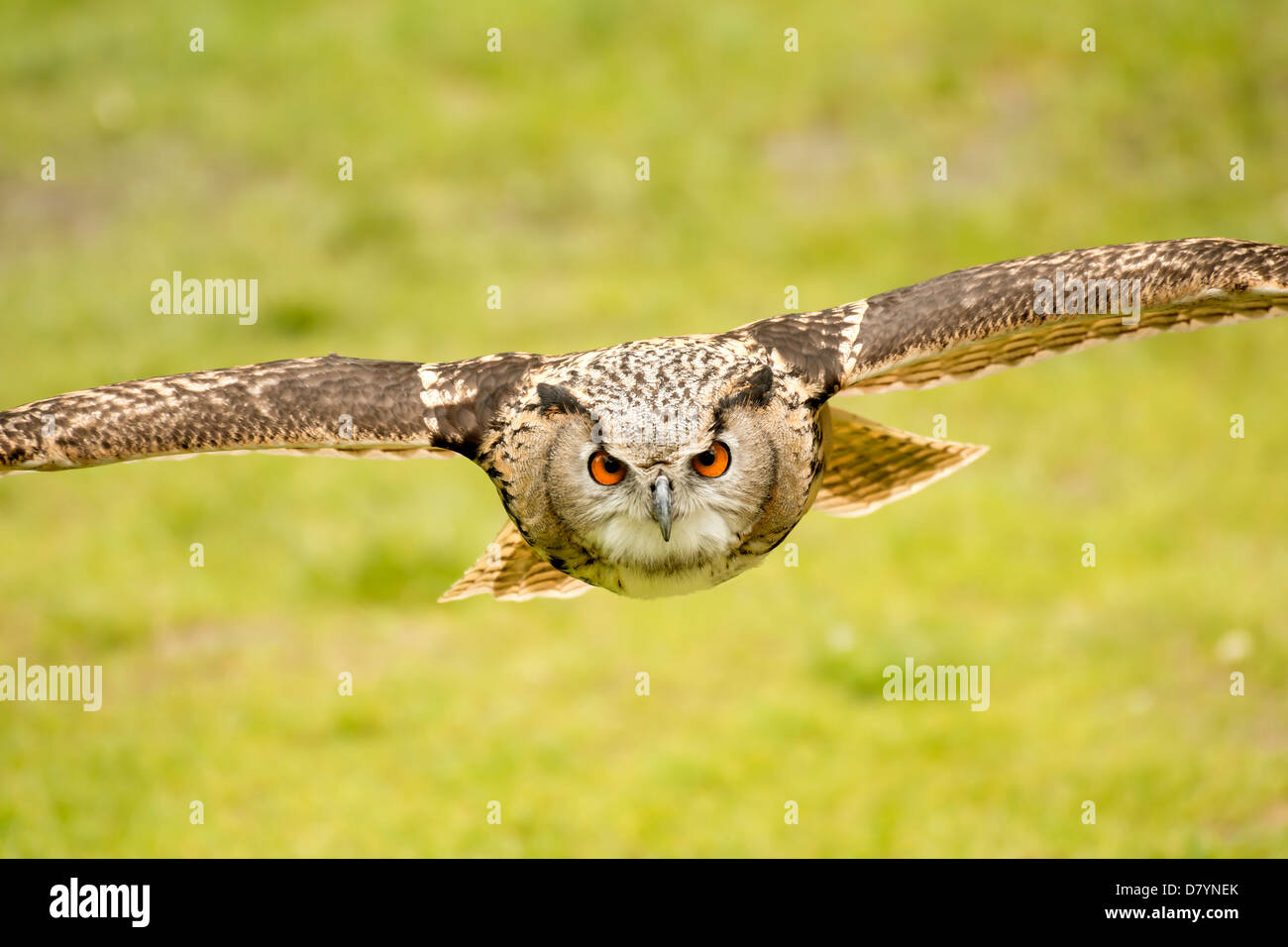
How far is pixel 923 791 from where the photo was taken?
857cm

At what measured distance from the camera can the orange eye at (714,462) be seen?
5.03m

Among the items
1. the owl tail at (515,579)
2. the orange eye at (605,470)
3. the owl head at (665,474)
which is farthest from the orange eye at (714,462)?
the owl tail at (515,579)

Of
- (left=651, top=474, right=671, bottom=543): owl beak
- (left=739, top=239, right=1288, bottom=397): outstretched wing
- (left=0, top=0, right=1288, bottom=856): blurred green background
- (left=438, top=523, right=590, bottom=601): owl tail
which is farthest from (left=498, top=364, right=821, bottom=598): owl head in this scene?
(left=0, top=0, right=1288, bottom=856): blurred green background

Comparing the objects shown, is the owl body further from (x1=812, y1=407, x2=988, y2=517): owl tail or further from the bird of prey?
(x1=812, y1=407, x2=988, y2=517): owl tail

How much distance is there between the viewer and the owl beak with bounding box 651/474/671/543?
4.91m

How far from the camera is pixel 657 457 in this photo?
4934mm

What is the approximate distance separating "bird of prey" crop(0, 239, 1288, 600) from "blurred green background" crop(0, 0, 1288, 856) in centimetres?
322

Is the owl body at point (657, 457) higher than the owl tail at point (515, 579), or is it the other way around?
the owl body at point (657, 457)

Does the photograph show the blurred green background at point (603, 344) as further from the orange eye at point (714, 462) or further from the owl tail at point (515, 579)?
the orange eye at point (714, 462)

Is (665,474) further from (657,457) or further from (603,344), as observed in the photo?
(603,344)

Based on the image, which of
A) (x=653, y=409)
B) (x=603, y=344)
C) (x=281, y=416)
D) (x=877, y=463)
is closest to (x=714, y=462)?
(x=653, y=409)

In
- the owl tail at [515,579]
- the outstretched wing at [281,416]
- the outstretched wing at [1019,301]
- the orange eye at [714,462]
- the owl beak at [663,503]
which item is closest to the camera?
the owl beak at [663,503]

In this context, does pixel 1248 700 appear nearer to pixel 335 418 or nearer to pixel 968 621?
pixel 968 621

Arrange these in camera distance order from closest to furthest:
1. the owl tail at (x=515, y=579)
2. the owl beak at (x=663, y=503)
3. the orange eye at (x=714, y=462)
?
the owl beak at (x=663, y=503) < the orange eye at (x=714, y=462) < the owl tail at (x=515, y=579)
